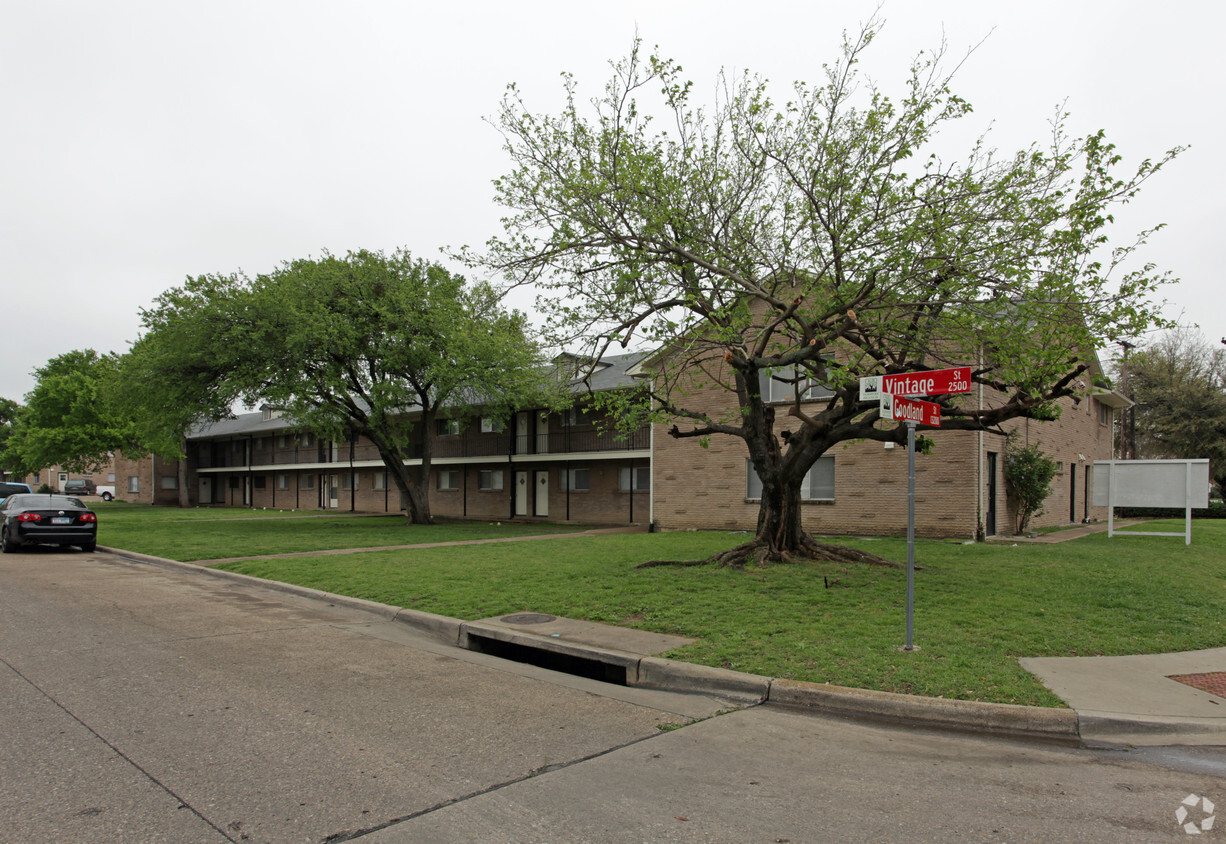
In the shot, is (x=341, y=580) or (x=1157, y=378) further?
(x=1157, y=378)

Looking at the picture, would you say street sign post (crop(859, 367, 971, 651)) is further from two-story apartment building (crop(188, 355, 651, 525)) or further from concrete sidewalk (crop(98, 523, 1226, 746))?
two-story apartment building (crop(188, 355, 651, 525))

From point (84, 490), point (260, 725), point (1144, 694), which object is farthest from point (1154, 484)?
point (84, 490)

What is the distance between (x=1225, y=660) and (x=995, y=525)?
13.4 meters

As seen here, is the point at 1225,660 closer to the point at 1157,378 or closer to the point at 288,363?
the point at 288,363

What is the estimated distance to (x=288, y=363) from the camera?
81.8 feet

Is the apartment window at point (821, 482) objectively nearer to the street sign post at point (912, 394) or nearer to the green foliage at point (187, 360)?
the street sign post at point (912, 394)

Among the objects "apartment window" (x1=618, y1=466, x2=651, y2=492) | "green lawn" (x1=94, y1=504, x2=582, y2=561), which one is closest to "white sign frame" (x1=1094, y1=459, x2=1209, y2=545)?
"apartment window" (x1=618, y1=466, x2=651, y2=492)

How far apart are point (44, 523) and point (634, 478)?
17.6m

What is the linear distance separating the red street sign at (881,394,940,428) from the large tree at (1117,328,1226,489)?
34423 mm

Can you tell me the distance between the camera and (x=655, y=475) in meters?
24.4

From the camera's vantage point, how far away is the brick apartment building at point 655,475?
19.1 meters

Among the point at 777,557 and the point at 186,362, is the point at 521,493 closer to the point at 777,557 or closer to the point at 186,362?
the point at 186,362

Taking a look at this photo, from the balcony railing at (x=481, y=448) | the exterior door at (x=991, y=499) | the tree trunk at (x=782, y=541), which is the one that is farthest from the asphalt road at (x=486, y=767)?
the exterior door at (x=991, y=499)

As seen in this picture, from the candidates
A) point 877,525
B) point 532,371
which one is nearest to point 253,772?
point 877,525
